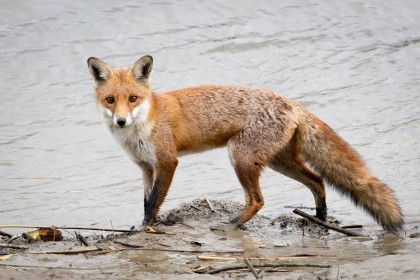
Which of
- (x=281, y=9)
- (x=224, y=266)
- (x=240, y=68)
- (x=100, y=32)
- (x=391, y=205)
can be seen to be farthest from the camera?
(x=281, y=9)

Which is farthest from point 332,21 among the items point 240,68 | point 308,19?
point 240,68

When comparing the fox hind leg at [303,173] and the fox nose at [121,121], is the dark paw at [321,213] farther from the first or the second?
the fox nose at [121,121]

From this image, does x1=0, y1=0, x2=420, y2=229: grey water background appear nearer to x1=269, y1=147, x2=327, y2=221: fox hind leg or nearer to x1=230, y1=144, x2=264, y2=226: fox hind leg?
x1=269, y1=147, x2=327, y2=221: fox hind leg

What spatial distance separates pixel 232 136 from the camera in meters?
8.05

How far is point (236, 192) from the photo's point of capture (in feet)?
31.5

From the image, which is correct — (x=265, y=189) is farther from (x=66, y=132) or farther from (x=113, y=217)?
(x=66, y=132)

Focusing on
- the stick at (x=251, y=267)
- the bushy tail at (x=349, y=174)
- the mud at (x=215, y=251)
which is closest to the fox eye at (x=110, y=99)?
the mud at (x=215, y=251)

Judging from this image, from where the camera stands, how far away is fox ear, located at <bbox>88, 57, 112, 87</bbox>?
25.5 ft

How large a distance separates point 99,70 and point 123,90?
40 centimetres

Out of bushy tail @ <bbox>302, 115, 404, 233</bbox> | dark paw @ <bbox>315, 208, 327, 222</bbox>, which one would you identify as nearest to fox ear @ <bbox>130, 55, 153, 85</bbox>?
bushy tail @ <bbox>302, 115, 404, 233</bbox>

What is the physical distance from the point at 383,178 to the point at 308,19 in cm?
777

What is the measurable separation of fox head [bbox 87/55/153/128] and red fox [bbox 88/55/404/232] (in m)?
0.01

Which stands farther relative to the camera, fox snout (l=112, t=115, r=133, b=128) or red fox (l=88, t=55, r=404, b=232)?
red fox (l=88, t=55, r=404, b=232)

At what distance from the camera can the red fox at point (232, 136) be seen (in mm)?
7676
